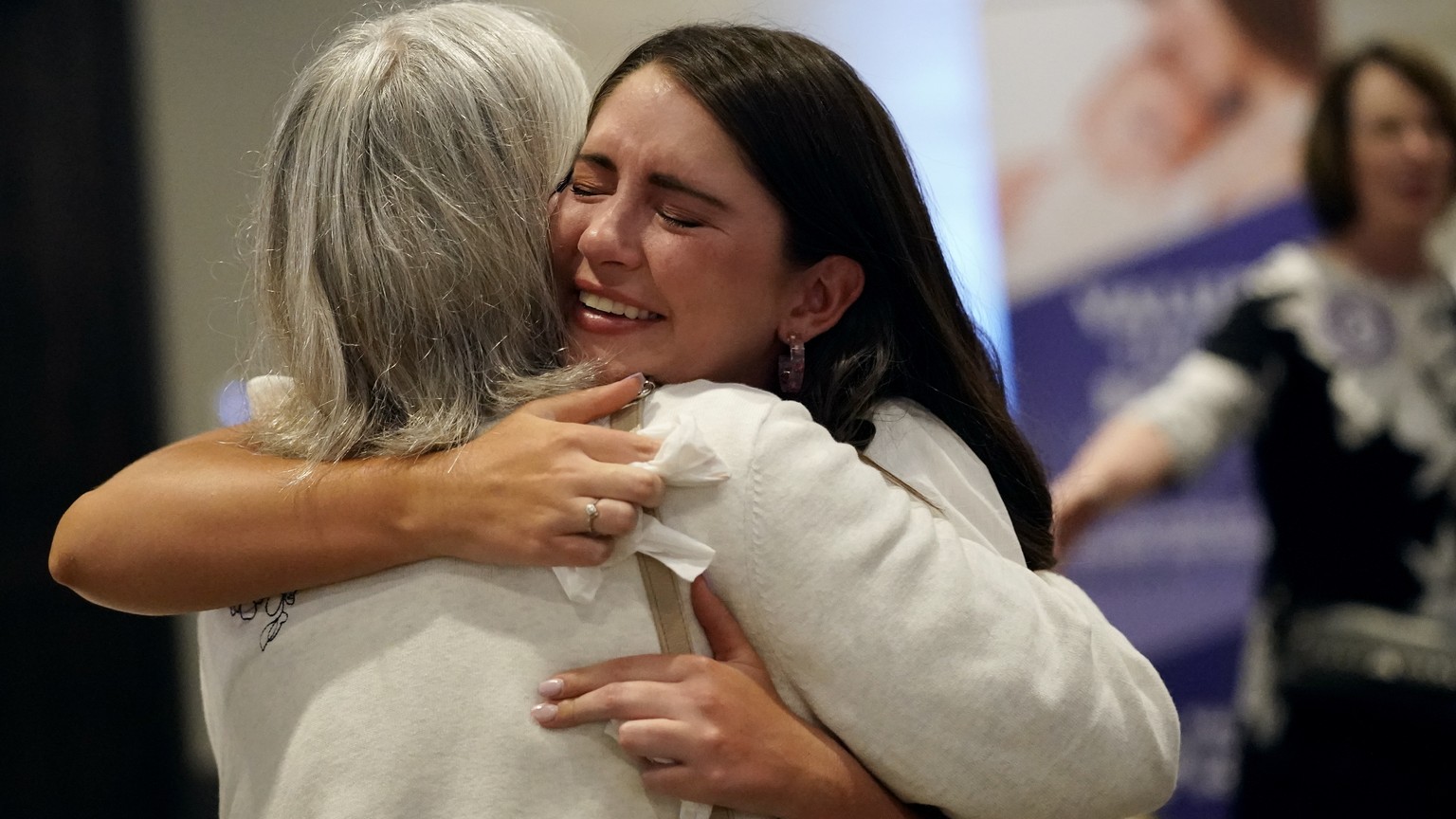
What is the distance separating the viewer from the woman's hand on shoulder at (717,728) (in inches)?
41.5

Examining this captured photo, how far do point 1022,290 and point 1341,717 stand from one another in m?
1.23

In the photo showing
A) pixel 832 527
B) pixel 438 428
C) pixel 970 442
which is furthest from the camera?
pixel 970 442

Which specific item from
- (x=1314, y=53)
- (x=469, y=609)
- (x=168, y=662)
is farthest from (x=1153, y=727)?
(x=168, y=662)

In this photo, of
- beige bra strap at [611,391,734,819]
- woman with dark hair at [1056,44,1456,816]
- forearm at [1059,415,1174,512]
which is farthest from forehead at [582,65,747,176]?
forearm at [1059,415,1174,512]

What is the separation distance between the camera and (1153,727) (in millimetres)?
1202

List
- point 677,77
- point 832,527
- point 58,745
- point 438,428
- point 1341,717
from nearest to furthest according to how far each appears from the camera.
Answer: point 832,527
point 438,428
point 677,77
point 1341,717
point 58,745

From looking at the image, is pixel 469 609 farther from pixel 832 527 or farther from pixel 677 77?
pixel 677 77

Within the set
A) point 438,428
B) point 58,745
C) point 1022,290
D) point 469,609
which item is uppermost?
point 438,428

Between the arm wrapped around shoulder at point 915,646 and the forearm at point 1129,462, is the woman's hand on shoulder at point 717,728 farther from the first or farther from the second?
the forearm at point 1129,462

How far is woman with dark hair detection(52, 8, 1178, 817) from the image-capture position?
3.47 ft

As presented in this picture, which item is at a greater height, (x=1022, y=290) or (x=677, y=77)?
(x=677, y=77)

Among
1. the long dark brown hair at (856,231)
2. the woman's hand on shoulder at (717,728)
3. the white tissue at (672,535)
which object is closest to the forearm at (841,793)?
the woman's hand on shoulder at (717,728)

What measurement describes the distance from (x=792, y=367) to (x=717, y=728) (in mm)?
447

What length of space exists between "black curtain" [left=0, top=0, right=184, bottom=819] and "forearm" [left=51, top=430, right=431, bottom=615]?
220 centimetres
